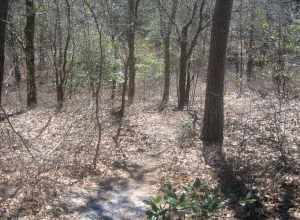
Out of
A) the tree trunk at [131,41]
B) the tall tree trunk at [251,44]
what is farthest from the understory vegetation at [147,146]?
the tall tree trunk at [251,44]

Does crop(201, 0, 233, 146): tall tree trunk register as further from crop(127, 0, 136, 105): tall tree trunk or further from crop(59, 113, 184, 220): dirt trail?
crop(127, 0, 136, 105): tall tree trunk

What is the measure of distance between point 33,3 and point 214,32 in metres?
8.36

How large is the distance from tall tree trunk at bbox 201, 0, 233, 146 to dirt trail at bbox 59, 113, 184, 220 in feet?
4.25

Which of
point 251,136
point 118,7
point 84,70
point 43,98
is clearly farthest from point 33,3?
point 251,136

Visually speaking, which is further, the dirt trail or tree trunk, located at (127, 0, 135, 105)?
tree trunk, located at (127, 0, 135, 105)

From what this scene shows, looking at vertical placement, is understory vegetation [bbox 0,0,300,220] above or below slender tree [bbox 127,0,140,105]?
below

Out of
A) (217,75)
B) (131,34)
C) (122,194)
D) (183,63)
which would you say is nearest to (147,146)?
(217,75)

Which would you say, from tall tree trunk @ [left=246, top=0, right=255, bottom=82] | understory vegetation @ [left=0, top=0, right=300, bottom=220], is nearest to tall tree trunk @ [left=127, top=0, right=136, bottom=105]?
understory vegetation @ [left=0, top=0, right=300, bottom=220]

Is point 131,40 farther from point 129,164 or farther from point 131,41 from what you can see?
point 129,164

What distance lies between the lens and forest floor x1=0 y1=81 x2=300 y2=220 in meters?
7.91

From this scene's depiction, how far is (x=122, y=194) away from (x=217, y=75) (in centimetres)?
388

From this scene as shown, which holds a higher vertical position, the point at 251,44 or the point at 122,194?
the point at 251,44

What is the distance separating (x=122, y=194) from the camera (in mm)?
8766

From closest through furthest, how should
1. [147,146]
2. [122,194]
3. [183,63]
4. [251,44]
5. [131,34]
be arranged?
[122,194]
[147,146]
[183,63]
[131,34]
[251,44]
